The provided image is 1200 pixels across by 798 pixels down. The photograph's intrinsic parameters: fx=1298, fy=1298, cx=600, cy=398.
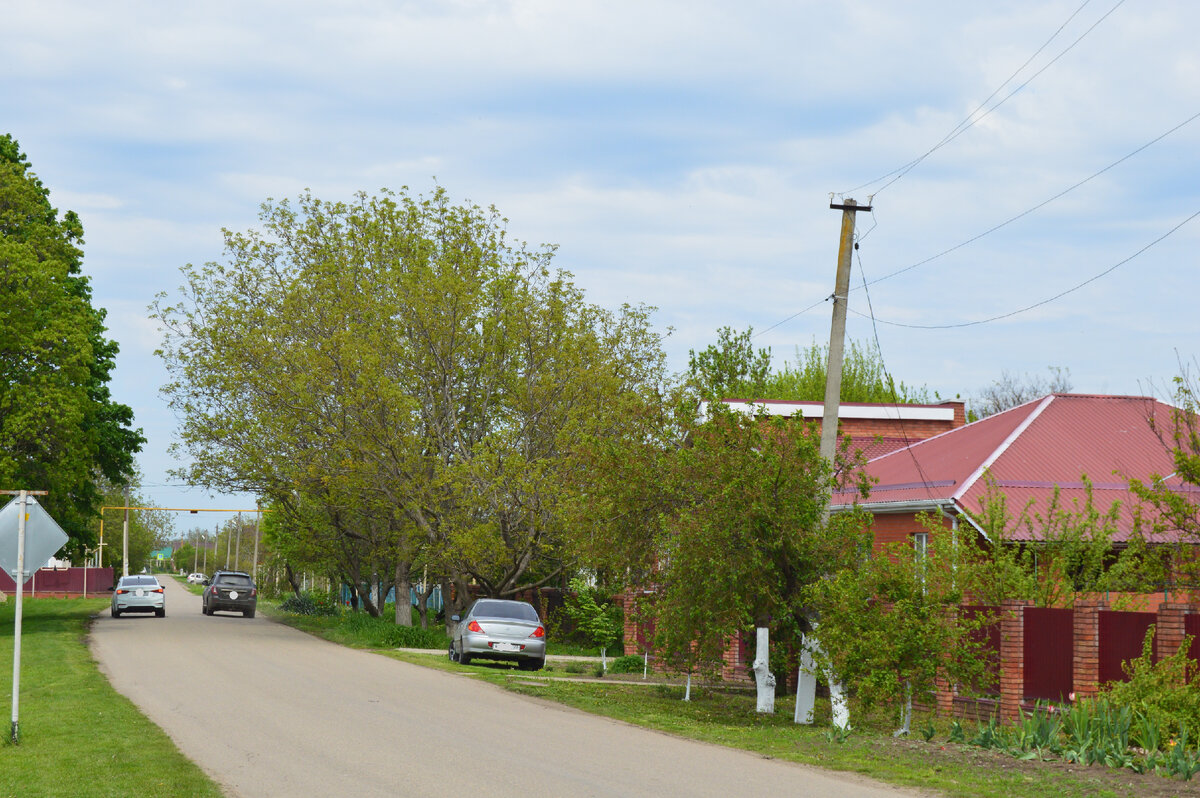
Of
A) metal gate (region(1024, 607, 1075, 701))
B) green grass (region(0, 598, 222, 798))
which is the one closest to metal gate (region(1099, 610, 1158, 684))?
metal gate (region(1024, 607, 1075, 701))

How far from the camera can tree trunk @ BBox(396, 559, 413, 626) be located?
131 ft

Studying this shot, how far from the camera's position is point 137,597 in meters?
46.2

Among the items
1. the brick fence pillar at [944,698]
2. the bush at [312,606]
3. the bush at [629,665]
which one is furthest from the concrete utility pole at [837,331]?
the bush at [312,606]

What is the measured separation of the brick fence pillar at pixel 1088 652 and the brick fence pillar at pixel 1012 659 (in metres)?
0.84

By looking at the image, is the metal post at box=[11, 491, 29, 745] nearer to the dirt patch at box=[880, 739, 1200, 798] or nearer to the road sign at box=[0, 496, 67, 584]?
the road sign at box=[0, 496, 67, 584]

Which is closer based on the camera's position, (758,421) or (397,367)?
(758,421)

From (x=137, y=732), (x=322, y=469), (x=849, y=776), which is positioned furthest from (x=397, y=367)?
(x=849, y=776)

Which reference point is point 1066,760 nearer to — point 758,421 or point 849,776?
point 849,776

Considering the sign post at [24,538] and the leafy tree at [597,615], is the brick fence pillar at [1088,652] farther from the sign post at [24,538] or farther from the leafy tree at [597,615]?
the leafy tree at [597,615]

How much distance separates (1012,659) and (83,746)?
37.0 feet

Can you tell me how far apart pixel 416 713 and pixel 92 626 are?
81.9 ft

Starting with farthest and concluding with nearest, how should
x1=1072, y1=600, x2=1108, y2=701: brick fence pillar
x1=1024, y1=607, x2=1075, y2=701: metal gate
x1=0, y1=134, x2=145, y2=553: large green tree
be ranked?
x1=0, y1=134, x2=145, y2=553: large green tree < x1=1024, y1=607, x2=1075, y2=701: metal gate < x1=1072, y1=600, x2=1108, y2=701: brick fence pillar

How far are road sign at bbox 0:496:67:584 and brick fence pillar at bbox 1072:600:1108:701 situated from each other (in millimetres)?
12019

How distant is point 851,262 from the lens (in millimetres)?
18531
